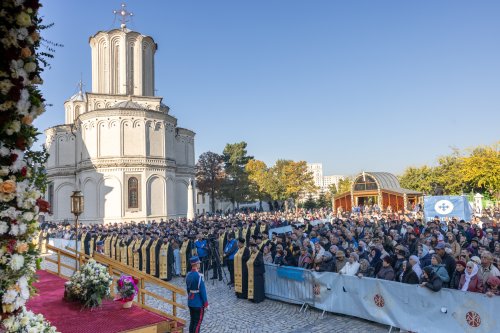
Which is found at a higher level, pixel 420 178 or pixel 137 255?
pixel 420 178

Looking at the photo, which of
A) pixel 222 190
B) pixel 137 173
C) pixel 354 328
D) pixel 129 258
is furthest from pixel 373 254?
pixel 222 190

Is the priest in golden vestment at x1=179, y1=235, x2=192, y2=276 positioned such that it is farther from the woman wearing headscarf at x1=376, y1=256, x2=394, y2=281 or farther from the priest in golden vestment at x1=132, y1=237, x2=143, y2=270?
the woman wearing headscarf at x1=376, y1=256, x2=394, y2=281

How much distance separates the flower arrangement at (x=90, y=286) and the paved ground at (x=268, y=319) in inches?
99.1

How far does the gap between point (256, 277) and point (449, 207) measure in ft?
46.8

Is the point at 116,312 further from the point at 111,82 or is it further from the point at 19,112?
the point at 111,82

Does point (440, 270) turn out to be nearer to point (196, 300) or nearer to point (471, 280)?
point (471, 280)

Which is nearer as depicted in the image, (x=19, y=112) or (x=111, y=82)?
(x=19, y=112)

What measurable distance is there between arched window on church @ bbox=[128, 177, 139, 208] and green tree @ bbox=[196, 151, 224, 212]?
22394mm

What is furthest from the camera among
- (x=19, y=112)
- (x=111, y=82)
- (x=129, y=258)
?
(x=111, y=82)

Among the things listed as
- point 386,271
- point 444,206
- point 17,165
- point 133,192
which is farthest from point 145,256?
point 133,192

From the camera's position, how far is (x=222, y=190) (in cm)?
5934

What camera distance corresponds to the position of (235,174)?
6112cm

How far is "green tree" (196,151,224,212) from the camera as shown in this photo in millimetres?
60562

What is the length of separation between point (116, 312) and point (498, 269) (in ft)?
26.2
